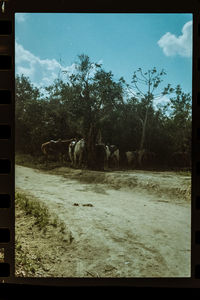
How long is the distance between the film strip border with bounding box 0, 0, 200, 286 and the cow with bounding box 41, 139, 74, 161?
317 mm

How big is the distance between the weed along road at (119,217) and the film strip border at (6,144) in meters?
0.13

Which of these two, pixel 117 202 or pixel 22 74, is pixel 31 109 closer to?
pixel 22 74

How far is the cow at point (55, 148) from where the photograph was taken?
6.67 ft

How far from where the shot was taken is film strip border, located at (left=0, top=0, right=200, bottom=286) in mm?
1854

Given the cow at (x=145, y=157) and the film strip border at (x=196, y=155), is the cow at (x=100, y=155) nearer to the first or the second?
the cow at (x=145, y=157)

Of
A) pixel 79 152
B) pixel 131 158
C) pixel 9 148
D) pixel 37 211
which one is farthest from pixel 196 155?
pixel 9 148

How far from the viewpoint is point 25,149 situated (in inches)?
77.8

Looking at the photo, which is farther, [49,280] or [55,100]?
[55,100]

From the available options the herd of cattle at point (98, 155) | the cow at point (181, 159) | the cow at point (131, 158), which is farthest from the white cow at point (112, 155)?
the cow at point (181, 159)

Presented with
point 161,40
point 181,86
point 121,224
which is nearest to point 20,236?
point 121,224

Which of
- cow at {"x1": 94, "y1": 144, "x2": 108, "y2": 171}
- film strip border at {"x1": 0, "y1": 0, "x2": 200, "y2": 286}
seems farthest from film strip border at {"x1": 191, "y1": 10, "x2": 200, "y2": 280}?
cow at {"x1": 94, "y1": 144, "x2": 108, "y2": 171}

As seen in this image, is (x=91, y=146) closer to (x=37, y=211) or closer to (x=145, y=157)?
(x=145, y=157)

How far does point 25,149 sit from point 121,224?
46.3 inches

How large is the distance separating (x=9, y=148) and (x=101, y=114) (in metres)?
0.95
